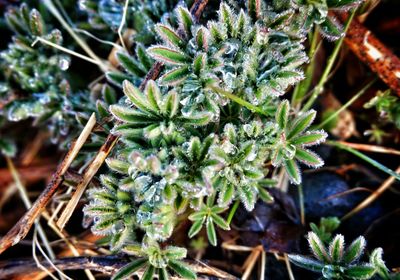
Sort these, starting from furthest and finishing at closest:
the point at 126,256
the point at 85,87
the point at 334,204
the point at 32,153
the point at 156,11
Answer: the point at 32,153, the point at 85,87, the point at 334,204, the point at 156,11, the point at 126,256

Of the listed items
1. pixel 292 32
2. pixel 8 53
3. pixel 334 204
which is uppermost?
pixel 8 53

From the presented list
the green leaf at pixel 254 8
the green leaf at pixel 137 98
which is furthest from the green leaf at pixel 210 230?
the green leaf at pixel 254 8

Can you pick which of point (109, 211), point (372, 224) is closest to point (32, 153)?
point (109, 211)

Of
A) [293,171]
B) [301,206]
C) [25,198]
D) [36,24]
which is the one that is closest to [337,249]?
[293,171]

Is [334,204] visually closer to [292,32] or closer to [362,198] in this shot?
[362,198]

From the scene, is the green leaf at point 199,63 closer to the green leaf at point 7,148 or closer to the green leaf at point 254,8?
the green leaf at point 254,8

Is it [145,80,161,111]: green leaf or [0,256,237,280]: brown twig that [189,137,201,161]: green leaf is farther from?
[0,256,237,280]: brown twig

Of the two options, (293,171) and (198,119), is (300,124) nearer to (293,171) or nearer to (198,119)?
(293,171)
